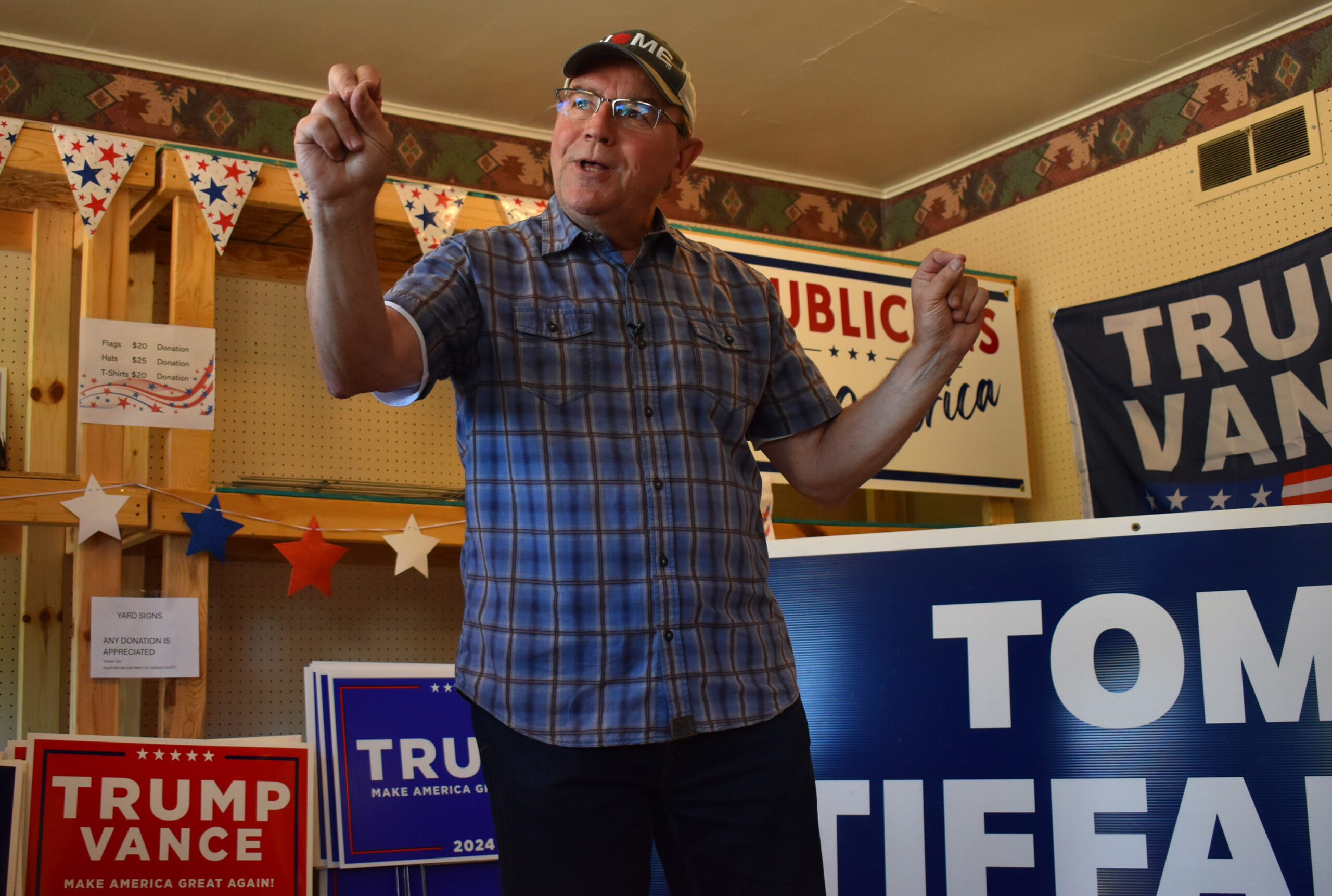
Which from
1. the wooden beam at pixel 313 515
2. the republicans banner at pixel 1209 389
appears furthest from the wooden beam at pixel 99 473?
the republicans banner at pixel 1209 389

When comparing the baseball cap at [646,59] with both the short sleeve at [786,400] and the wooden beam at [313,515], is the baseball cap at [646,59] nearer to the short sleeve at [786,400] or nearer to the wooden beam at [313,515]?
the short sleeve at [786,400]

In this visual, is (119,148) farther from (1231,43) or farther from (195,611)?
(1231,43)

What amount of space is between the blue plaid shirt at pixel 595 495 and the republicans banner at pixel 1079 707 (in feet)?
3.55

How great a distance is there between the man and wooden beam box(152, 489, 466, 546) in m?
2.26

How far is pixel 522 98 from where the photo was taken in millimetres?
4434

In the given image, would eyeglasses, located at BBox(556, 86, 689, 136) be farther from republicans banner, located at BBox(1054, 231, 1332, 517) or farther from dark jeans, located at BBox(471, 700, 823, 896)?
republicans banner, located at BBox(1054, 231, 1332, 517)

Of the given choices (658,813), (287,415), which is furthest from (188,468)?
(658,813)

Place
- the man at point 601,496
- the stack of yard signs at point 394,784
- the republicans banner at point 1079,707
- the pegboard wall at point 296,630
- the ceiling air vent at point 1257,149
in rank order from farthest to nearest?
the pegboard wall at point 296,630 → the ceiling air vent at point 1257,149 → the stack of yard signs at point 394,784 → the republicans banner at point 1079,707 → the man at point 601,496

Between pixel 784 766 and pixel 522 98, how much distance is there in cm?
372

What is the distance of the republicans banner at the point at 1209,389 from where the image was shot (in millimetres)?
3580

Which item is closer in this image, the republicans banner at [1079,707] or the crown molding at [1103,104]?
the republicans banner at [1079,707]

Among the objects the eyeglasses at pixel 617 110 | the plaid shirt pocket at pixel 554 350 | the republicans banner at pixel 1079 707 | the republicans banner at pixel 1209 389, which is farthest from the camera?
the republicans banner at pixel 1209 389

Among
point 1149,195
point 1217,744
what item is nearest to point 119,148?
point 1217,744

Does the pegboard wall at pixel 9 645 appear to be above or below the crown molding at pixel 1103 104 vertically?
below
